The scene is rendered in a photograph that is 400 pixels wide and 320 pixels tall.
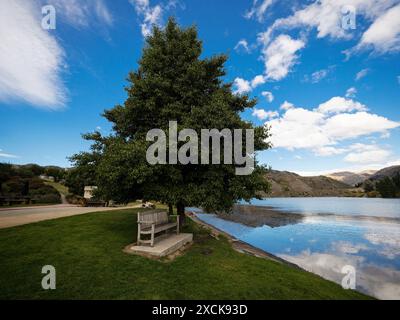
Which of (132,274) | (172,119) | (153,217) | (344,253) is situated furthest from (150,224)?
(344,253)

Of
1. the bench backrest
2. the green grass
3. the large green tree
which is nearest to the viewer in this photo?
the green grass

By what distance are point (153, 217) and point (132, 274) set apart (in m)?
4.42

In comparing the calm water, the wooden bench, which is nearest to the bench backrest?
the wooden bench

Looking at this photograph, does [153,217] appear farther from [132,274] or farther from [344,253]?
[344,253]

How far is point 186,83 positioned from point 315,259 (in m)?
14.4

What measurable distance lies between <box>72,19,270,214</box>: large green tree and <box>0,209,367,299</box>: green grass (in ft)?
10.5

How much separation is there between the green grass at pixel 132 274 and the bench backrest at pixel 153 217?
1.75 metres

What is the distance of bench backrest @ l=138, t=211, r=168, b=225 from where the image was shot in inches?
463

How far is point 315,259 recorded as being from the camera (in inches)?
585

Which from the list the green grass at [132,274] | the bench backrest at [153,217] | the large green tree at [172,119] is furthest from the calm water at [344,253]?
the bench backrest at [153,217]

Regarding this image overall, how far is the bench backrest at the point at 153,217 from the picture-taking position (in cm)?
1177

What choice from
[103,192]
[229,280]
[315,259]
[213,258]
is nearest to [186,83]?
[103,192]

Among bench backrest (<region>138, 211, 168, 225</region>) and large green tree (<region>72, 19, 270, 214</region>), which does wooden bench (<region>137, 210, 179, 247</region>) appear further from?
large green tree (<region>72, 19, 270, 214</region>)
